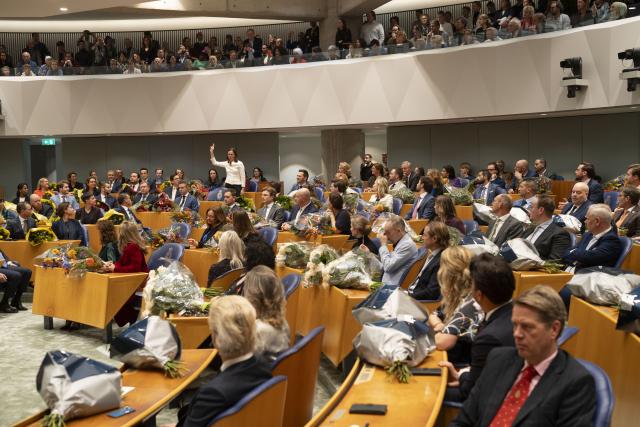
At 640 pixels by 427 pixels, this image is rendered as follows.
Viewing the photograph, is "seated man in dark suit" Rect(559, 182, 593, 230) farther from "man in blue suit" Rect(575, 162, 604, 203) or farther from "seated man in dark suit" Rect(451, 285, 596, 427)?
"seated man in dark suit" Rect(451, 285, 596, 427)

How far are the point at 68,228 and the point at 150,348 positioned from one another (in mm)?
7268

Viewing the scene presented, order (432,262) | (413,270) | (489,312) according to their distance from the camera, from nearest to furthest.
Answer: (489,312) < (432,262) < (413,270)

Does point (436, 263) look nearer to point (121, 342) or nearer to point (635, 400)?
point (635, 400)

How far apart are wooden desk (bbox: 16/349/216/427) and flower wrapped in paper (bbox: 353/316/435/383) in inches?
38.0

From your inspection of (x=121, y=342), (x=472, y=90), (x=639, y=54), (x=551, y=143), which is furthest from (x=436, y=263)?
(x=551, y=143)

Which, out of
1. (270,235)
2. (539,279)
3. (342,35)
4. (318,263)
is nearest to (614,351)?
(539,279)

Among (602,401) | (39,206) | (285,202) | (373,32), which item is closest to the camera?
(602,401)

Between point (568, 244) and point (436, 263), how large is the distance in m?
1.70

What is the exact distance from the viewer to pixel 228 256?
7.27 m

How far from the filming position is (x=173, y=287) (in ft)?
20.1

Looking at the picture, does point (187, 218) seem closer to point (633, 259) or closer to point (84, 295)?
point (84, 295)

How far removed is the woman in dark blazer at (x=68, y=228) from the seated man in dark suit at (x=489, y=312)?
328 inches

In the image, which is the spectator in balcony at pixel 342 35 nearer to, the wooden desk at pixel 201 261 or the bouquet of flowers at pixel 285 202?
the bouquet of flowers at pixel 285 202

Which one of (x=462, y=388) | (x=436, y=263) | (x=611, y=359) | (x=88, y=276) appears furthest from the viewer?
(x=88, y=276)
